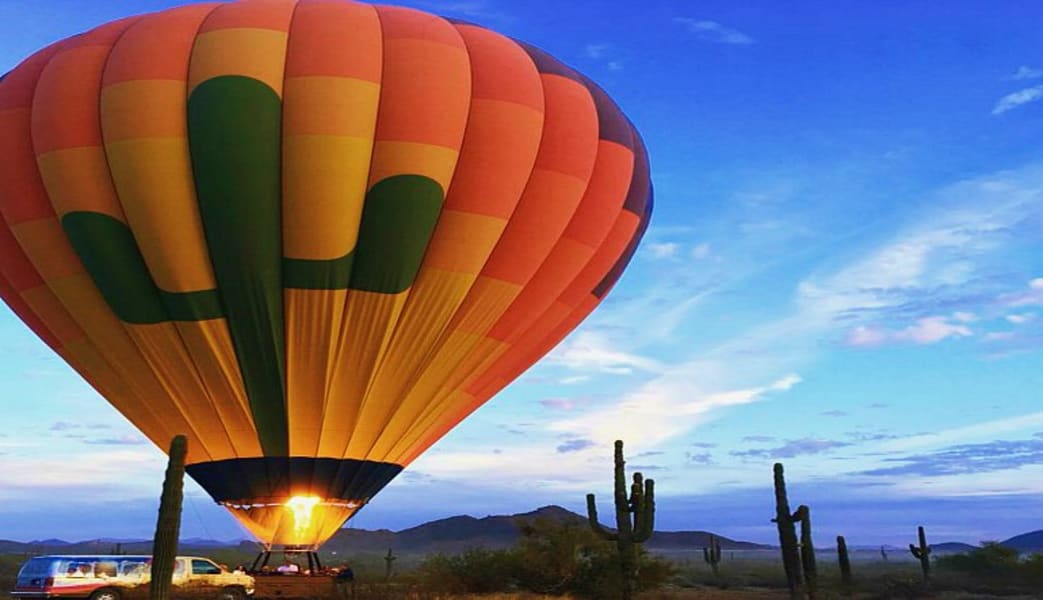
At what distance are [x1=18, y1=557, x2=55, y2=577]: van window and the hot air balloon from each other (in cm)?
306

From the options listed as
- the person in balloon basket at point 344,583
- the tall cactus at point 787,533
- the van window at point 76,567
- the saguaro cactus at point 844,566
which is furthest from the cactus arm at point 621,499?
the saguaro cactus at point 844,566

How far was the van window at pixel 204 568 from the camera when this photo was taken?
60.7 ft

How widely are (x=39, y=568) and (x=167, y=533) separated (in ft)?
24.5

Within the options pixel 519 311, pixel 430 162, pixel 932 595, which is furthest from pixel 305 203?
pixel 932 595

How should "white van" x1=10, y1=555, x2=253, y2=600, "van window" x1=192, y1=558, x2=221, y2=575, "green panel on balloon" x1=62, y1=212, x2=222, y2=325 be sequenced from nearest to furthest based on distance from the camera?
"white van" x1=10, y1=555, x2=253, y2=600, "green panel on balloon" x1=62, y1=212, x2=222, y2=325, "van window" x1=192, y1=558, x2=221, y2=575

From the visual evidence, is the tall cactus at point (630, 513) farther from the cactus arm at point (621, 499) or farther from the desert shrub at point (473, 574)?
the desert shrub at point (473, 574)

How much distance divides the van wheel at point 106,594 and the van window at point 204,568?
1488mm

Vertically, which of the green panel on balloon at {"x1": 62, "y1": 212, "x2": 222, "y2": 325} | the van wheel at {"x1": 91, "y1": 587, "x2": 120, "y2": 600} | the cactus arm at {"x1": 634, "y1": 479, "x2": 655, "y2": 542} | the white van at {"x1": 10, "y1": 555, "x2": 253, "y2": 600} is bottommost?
the van wheel at {"x1": 91, "y1": 587, "x2": 120, "y2": 600}

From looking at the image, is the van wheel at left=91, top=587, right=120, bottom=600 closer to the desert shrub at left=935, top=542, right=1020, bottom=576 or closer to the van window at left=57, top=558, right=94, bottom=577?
the van window at left=57, top=558, right=94, bottom=577

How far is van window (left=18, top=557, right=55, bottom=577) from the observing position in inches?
680

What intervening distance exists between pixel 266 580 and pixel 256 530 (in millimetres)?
1025

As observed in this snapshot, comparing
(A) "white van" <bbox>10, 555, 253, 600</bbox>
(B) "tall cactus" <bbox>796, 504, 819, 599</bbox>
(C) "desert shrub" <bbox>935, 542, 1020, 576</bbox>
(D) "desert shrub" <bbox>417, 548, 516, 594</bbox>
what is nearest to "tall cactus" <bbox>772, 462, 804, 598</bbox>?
(B) "tall cactus" <bbox>796, 504, 819, 599</bbox>

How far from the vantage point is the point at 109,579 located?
17547 millimetres

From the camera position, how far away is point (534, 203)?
19.0 m
